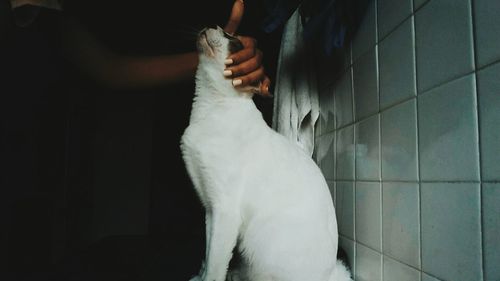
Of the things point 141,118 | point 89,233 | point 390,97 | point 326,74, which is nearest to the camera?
point 390,97

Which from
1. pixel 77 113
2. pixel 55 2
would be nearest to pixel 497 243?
pixel 55 2

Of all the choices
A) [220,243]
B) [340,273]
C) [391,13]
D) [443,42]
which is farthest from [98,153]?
[443,42]

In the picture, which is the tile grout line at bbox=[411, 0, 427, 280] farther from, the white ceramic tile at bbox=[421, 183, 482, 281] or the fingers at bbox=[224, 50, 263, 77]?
the fingers at bbox=[224, 50, 263, 77]

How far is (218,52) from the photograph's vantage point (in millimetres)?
868

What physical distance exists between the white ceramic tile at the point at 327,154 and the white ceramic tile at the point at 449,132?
48 centimetres

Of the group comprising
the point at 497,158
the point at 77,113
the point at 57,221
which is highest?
the point at 77,113

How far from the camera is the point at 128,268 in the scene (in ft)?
2.88

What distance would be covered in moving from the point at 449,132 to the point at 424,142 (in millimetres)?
68

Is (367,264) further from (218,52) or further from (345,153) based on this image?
(218,52)

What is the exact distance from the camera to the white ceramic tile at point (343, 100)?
3.06 ft

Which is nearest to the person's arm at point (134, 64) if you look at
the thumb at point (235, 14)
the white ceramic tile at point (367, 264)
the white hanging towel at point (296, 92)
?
the thumb at point (235, 14)

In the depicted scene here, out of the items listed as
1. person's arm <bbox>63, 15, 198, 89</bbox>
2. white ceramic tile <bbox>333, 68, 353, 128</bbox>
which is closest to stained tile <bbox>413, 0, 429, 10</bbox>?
white ceramic tile <bbox>333, 68, 353, 128</bbox>

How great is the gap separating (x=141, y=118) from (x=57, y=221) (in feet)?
3.17

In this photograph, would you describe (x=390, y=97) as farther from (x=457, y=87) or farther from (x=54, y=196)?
(x=54, y=196)
